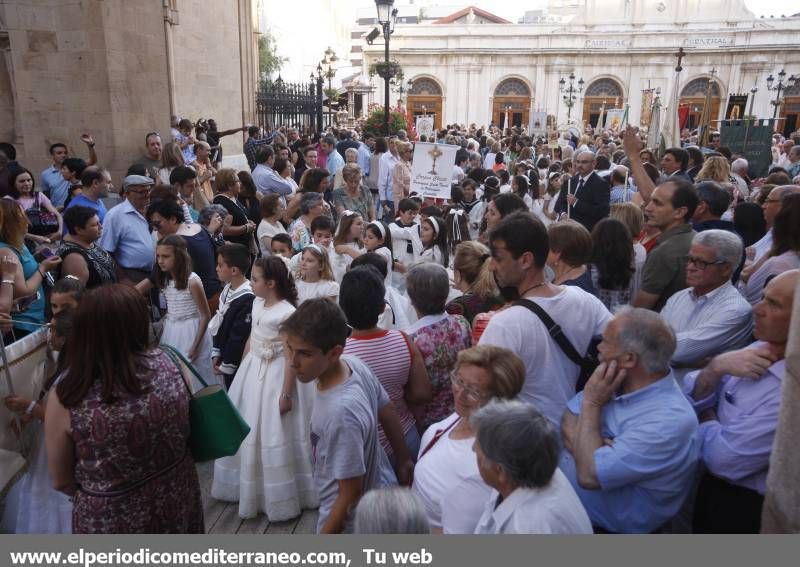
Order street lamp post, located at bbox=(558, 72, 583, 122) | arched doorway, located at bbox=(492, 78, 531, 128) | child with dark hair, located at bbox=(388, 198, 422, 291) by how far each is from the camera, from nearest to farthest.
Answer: child with dark hair, located at bbox=(388, 198, 422, 291)
street lamp post, located at bbox=(558, 72, 583, 122)
arched doorway, located at bbox=(492, 78, 531, 128)

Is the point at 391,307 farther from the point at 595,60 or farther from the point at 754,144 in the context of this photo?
the point at 595,60

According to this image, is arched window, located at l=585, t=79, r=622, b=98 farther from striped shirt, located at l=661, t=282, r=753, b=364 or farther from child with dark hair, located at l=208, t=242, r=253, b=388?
striped shirt, located at l=661, t=282, r=753, b=364

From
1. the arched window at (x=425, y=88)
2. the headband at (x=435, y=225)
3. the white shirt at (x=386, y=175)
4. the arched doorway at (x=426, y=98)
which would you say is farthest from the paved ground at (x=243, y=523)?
the arched window at (x=425, y=88)

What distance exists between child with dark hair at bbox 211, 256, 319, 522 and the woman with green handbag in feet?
3.92

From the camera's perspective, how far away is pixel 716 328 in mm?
2787

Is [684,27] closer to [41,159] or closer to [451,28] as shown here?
[451,28]

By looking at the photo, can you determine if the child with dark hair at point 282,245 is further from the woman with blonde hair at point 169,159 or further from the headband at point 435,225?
the woman with blonde hair at point 169,159

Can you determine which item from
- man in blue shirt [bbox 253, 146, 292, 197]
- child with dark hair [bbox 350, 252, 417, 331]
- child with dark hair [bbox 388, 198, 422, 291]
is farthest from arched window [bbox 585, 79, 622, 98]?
child with dark hair [bbox 350, 252, 417, 331]


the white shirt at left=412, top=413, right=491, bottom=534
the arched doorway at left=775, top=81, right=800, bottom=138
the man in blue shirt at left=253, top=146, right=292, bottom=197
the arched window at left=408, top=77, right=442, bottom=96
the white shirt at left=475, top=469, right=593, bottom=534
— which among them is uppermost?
the arched window at left=408, top=77, right=442, bottom=96

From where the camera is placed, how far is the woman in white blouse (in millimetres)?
1988

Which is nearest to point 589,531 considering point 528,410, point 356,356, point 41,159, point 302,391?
point 528,410

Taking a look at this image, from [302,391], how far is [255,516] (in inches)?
34.1

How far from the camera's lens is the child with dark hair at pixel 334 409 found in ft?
7.39

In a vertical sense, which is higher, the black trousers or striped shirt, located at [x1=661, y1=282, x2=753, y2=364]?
striped shirt, located at [x1=661, y1=282, x2=753, y2=364]
